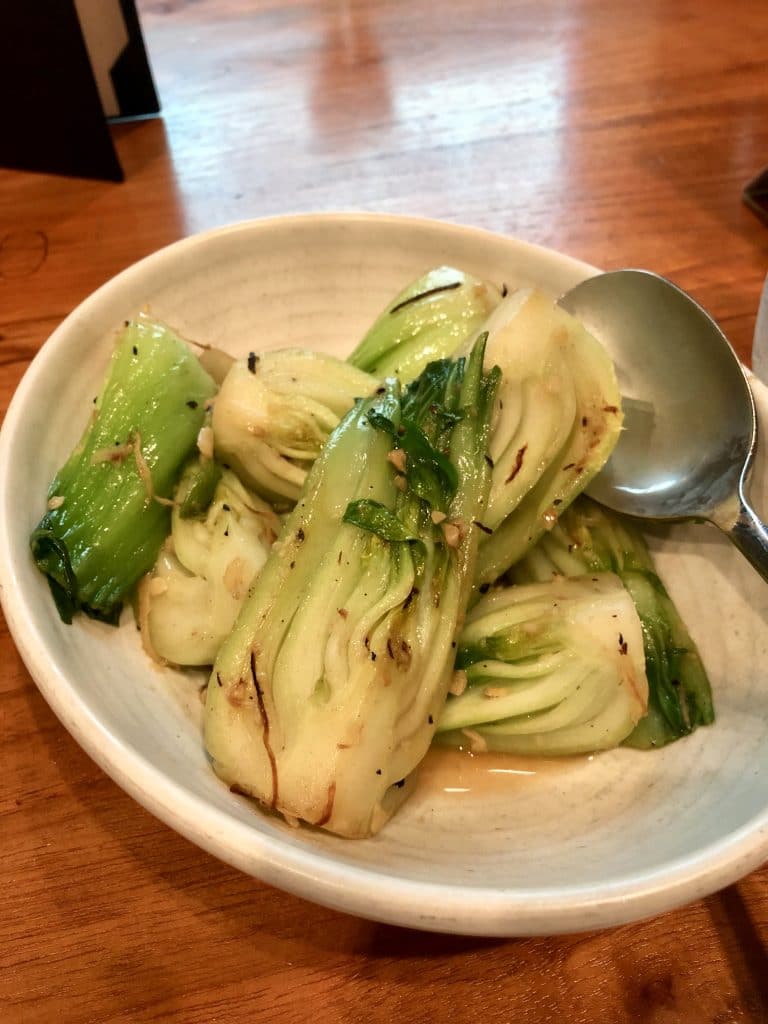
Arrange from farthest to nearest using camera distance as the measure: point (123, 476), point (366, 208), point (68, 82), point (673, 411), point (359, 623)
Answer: point (366, 208), point (68, 82), point (673, 411), point (123, 476), point (359, 623)

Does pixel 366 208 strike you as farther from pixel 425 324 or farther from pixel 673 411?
pixel 673 411

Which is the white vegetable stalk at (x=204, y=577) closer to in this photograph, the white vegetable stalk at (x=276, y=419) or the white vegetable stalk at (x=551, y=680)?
the white vegetable stalk at (x=276, y=419)

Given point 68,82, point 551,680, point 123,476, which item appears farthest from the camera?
point 68,82

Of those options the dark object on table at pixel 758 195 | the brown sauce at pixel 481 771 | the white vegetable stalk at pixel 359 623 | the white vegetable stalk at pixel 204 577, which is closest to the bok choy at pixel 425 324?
the white vegetable stalk at pixel 359 623

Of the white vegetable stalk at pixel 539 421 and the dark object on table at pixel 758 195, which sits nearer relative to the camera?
the white vegetable stalk at pixel 539 421

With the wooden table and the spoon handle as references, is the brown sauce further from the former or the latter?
the spoon handle

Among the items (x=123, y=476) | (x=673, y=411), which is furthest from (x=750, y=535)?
(x=123, y=476)
